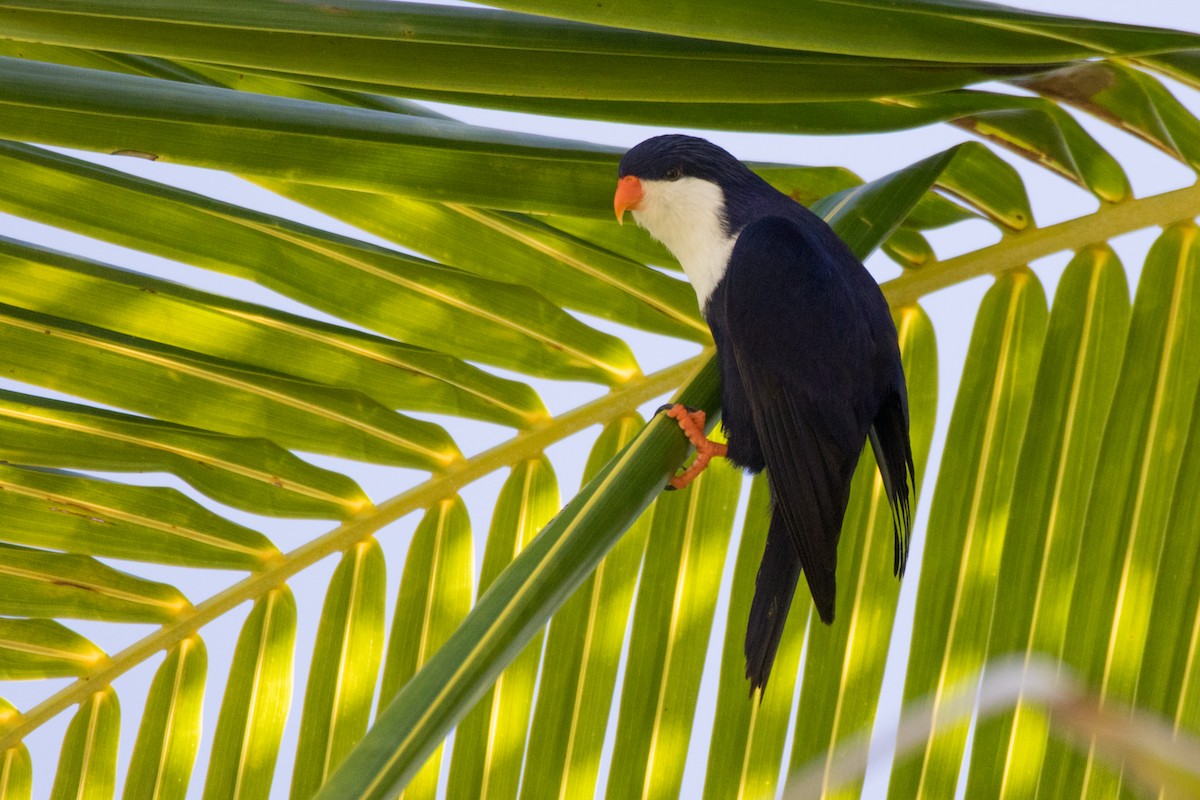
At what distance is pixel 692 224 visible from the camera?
208 centimetres

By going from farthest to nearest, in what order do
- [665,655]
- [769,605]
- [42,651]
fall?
[42,651] → [665,655] → [769,605]

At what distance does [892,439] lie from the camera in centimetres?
177

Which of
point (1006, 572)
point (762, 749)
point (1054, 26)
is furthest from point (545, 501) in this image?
point (1054, 26)

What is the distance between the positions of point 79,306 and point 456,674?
1.16 meters

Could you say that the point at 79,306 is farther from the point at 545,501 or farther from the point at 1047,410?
the point at 1047,410

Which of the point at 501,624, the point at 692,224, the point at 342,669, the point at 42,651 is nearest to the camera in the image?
the point at 501,624

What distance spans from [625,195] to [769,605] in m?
0.67

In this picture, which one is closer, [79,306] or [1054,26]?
[1054,26]

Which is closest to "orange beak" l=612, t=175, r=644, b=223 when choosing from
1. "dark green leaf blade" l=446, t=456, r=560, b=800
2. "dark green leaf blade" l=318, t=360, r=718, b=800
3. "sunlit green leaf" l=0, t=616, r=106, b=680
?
"dark green leaf blade" l=446, t=456, r=560, b=800

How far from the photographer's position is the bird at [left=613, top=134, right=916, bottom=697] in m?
1.66

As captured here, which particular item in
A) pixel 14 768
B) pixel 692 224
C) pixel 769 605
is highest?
pixel 692 224

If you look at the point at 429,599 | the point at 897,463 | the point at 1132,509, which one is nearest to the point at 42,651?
the point at 429,599

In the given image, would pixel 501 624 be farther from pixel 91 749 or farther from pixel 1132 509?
pixel 91 749

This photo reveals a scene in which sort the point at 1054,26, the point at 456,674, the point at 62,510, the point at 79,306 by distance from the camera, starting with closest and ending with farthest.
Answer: the point at 456,674 < the point at 1054,26 < the point at 79,306 < the point at 62,510
